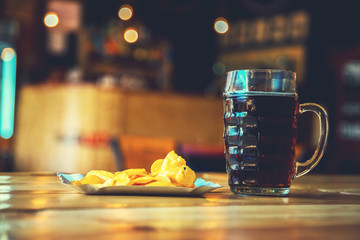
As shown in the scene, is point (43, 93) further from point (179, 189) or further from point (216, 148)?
point (179, 189)

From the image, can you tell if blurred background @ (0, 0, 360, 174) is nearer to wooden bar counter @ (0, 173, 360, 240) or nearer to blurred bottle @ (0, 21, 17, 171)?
blurred bottle @ (0, 21, 17, 171)

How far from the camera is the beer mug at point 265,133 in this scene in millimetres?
905

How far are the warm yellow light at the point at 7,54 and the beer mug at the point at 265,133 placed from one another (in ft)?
24.3

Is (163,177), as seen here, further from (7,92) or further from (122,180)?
(7,92)

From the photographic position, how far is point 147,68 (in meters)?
8.74

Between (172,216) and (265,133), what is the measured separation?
356mm

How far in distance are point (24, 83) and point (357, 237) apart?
7814mm

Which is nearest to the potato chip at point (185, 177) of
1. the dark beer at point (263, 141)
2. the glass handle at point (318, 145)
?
the dark beer at point (263, 141)

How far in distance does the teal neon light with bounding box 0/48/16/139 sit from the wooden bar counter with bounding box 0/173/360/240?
23.6ft

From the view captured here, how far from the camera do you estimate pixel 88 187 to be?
0.80 metres

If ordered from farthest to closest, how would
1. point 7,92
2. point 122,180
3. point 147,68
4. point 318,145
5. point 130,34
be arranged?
point 147,68, point 7,92, point 130,34, point 318,145, point 122,180

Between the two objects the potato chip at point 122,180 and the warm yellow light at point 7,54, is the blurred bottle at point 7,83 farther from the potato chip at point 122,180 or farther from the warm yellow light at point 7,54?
the potato chip at point 122,180

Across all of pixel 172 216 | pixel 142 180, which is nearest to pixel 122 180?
pixel 142 180

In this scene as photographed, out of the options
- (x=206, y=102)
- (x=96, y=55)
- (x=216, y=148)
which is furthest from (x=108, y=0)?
(x=216, y=148)
